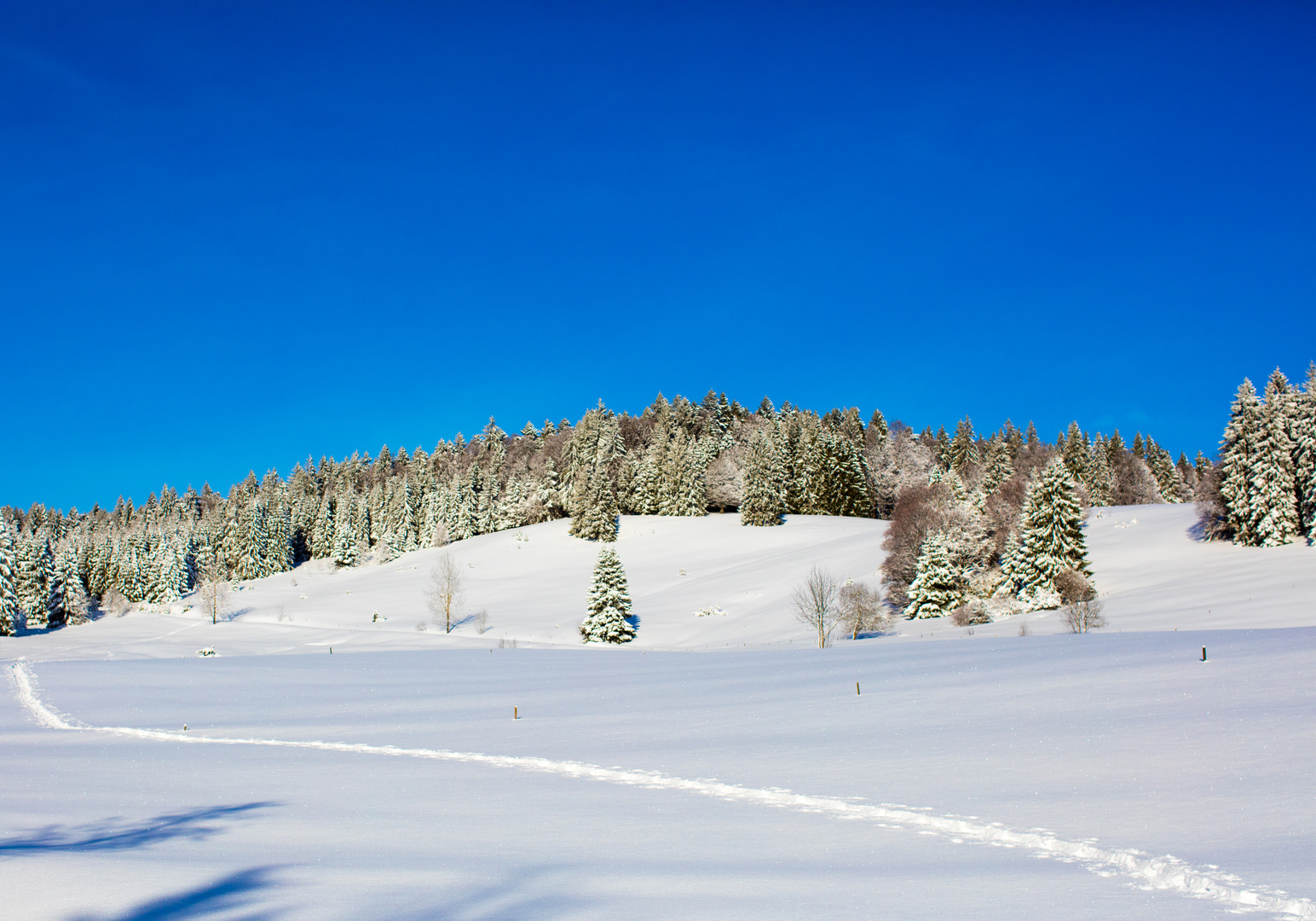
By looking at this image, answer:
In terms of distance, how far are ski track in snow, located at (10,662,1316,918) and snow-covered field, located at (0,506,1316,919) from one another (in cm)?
6

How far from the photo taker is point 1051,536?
49250mm

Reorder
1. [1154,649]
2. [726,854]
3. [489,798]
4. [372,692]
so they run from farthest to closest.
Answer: [372,692] → [1154,649] → [489,798] → [726,854]

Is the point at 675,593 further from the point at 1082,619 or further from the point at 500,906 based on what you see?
the point at 500,906

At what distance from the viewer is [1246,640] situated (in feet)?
75.7

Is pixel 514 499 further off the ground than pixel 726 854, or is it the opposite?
pixel 514 499

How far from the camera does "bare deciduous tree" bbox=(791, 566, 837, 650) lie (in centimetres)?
4558

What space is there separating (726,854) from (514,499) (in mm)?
91778

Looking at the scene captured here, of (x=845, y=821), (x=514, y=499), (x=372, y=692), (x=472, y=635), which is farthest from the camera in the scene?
A: (x=514, y=499)

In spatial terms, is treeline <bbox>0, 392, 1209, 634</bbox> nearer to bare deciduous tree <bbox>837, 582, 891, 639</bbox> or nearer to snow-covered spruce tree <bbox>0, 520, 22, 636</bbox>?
snow-covered spruce tree <bbox>0, 520, 22, 636</bbox>

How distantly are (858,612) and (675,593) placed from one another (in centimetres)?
2138

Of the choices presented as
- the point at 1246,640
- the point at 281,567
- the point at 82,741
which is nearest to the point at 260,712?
the point at 82,741

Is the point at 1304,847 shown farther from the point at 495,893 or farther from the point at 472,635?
the point at 472,635

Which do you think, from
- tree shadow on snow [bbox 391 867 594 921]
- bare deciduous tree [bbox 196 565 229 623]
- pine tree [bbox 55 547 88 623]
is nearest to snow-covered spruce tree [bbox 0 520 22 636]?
pine tree [bbox 55 547 88 623]

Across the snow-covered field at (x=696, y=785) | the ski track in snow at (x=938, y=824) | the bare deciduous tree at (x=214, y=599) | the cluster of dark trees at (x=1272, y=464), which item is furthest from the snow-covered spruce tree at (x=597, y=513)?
the ski track in snow at (x=938, y=824)
